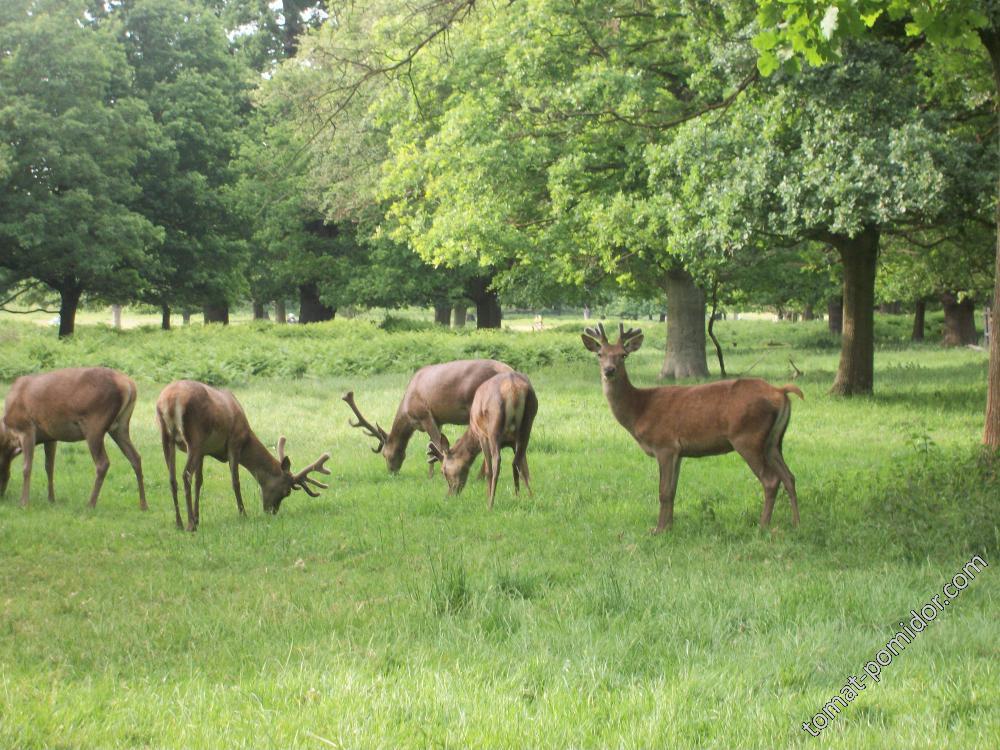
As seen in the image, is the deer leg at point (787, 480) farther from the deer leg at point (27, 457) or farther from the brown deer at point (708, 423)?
the deer leg at point (27, 457)

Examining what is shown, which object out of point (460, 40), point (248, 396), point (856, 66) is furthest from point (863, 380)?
point (248, 396)

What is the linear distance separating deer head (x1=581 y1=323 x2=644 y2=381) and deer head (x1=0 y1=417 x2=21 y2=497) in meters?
6.25

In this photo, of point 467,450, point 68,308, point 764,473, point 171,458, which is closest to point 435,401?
point 467,450

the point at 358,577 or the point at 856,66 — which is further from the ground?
the point at 856,66

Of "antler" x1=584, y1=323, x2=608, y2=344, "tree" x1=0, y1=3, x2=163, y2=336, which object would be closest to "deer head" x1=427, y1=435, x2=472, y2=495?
"antler" x1=584, y1=323, x2=608, y2=344

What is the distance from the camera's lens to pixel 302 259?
3975 centimetres

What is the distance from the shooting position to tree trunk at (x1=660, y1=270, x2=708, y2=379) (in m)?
24.0

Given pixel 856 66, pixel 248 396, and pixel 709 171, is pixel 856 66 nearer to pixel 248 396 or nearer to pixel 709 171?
pixel 709 171

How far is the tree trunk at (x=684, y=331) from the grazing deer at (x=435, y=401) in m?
12.2

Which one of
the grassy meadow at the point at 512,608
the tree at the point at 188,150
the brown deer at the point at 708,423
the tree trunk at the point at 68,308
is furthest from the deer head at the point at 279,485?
the tree at the point at 188,150

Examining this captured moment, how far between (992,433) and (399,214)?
16999 mm

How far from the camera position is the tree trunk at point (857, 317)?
→ 60.1 feet

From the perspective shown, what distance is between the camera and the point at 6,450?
36.2 feet

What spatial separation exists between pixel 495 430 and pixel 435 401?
2.27 meters
